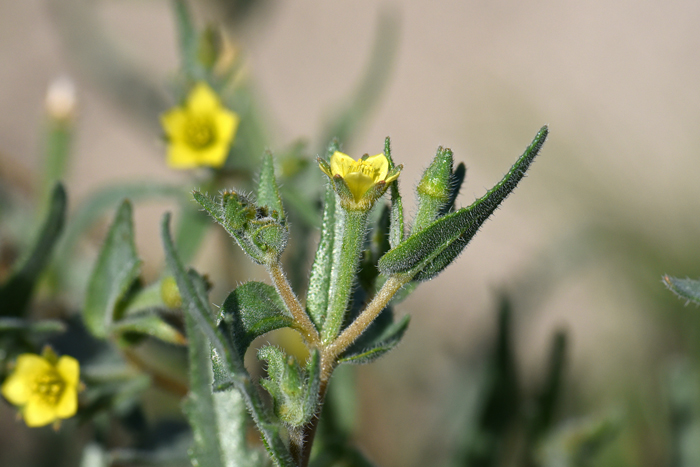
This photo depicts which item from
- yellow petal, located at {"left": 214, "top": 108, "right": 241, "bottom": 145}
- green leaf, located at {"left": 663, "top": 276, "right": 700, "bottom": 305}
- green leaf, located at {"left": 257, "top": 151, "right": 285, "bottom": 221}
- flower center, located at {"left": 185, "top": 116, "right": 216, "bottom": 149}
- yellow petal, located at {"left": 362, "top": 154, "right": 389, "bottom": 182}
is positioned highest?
green leaf, located at {"left": 663, "top": 276, "right": 700, "bottom": 305}

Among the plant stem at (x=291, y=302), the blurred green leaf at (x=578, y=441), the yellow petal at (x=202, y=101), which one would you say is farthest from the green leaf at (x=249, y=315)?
Answer: the blurred green leaf at (x=578, y=441)

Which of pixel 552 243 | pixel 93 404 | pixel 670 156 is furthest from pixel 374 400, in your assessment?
pixel 670 156

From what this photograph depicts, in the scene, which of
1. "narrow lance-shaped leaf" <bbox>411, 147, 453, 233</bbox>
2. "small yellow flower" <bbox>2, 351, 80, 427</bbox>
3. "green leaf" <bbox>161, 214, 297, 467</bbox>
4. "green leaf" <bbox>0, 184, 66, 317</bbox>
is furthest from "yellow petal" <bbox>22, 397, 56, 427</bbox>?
"narrow lance-shaped leaf" <bbox>411, 147, 453, 233</bbox>

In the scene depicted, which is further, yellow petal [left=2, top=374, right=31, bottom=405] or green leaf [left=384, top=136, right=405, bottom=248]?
yellow petal [left=2, top=374, right=31, bottom=405]

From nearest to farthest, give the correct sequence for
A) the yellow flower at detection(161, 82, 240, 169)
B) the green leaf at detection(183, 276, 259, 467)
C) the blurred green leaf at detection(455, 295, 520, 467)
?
the green leaf at detection(183, 276, 259, 467) < the yellow flower at detection(161, 82, 240, 169) < the blurred green leaf at detection(455, 295, 520, 467)

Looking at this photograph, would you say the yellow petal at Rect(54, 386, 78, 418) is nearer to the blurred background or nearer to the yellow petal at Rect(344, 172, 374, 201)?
the yellow petal at Rect(344, 172, 374, 201)
